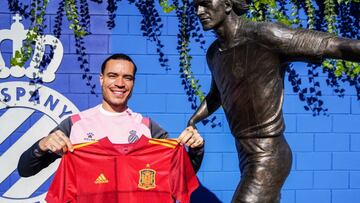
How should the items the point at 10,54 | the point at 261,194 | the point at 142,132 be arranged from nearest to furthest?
the point at 261,194 → the point at 142,132 → the point at 10,54

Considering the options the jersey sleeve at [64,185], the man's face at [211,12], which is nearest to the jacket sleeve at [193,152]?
the jersey sleeve at [64,185]

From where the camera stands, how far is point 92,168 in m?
2.52

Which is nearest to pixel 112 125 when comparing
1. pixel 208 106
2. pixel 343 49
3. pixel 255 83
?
pixel 208 106

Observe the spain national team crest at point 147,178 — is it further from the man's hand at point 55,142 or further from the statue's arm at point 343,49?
the statue's arm at point 343,49

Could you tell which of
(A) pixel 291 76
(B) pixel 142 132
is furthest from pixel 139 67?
(B) pixel 142 132

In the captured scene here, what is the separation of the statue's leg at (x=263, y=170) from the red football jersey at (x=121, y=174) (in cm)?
33

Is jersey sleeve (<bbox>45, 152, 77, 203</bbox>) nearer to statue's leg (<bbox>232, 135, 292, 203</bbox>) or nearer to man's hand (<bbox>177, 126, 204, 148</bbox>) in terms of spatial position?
man's hand (<bbox>177, 126, 204, 148</bbox>)

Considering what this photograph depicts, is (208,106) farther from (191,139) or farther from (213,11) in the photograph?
(213,11)

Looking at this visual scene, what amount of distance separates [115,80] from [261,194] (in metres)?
0.91

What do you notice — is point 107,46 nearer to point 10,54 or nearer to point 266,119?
point 10,54

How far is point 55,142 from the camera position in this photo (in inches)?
92.7

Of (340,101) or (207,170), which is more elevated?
(340,101)

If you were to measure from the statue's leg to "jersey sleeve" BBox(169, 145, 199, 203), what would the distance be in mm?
258

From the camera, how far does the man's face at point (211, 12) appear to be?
2.49 metres
